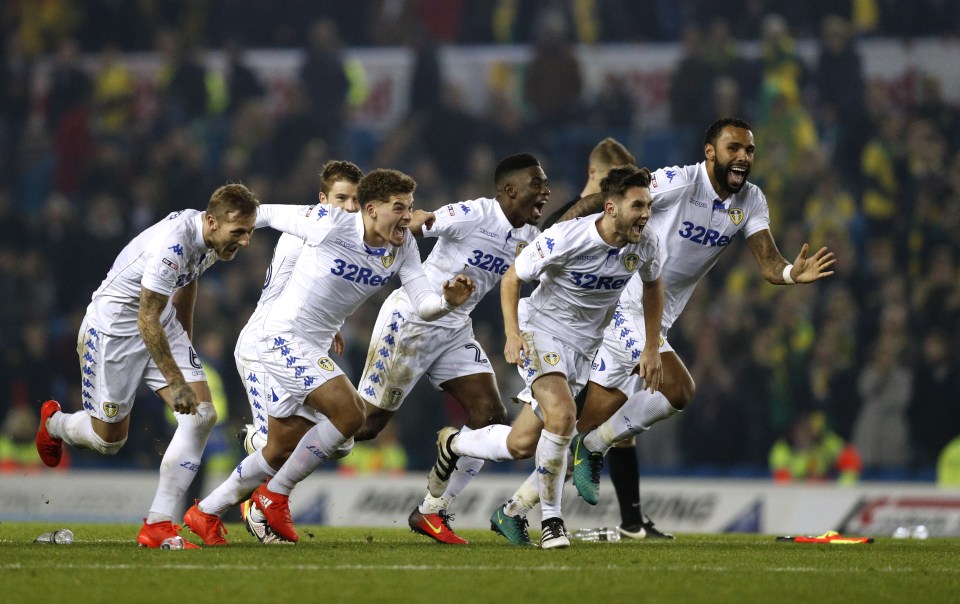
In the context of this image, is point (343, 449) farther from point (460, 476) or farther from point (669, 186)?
point (669, 186)

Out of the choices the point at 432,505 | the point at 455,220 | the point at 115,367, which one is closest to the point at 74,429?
the point at 115,367

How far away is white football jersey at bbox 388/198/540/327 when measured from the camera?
8.56m

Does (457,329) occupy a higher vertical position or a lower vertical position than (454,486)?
higher

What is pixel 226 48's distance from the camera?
63.6 ft

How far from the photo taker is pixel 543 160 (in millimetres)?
17578

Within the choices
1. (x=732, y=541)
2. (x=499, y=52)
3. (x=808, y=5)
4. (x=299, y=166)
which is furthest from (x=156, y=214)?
(x=732, y=541)

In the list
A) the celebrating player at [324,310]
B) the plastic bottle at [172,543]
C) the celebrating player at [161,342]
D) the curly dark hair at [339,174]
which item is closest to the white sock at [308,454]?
the celebrating player at [324,310]

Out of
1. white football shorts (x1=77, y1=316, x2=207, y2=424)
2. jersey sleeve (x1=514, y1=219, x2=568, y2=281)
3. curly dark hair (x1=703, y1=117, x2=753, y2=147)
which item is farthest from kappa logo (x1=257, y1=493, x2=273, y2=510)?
curly dark hair (x1=703, y1=117, x2=753, y2=147)

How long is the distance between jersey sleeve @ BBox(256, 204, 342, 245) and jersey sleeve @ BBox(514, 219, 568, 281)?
1.16 metres

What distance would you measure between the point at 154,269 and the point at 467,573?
2.43 metres

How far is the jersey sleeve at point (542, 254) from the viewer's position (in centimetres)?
780

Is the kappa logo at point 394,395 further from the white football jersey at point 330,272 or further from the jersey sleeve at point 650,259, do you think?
the jersey sleeve at point 650,259

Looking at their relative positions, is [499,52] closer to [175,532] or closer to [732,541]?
[732,541]

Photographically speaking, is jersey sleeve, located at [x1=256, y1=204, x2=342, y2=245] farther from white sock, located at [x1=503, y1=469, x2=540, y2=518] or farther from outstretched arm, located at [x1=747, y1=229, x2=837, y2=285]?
outstretched arm, located at [x1=747, y1=229, x2=837, y2=285]
